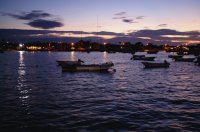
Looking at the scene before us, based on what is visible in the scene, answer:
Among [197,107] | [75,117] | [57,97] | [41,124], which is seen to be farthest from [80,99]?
[197,107]

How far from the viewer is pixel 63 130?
17406 mm

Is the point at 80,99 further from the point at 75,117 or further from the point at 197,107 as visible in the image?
the point at 197,107

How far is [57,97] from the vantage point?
29.0 metres

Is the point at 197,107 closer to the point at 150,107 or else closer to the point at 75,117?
the point at 150,107

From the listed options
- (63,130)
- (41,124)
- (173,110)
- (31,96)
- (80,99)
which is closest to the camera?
(63,130)

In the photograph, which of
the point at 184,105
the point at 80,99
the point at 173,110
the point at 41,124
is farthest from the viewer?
the point at 80,99

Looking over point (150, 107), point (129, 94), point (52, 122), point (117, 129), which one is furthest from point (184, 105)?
point (52, 122)

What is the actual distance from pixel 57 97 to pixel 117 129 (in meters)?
12.5

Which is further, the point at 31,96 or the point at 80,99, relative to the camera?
the point at 31,96

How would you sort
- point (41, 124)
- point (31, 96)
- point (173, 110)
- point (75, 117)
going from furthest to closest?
point (31, 96)
point (173, 110)
point (75, 117)
point (41, 124)

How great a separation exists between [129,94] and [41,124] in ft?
49.0

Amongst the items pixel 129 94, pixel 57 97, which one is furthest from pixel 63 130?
pixel 129 94

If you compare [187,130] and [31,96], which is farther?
[31,96]

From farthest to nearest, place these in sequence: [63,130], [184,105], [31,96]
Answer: [31,96] < [184,105] < [63,130]
